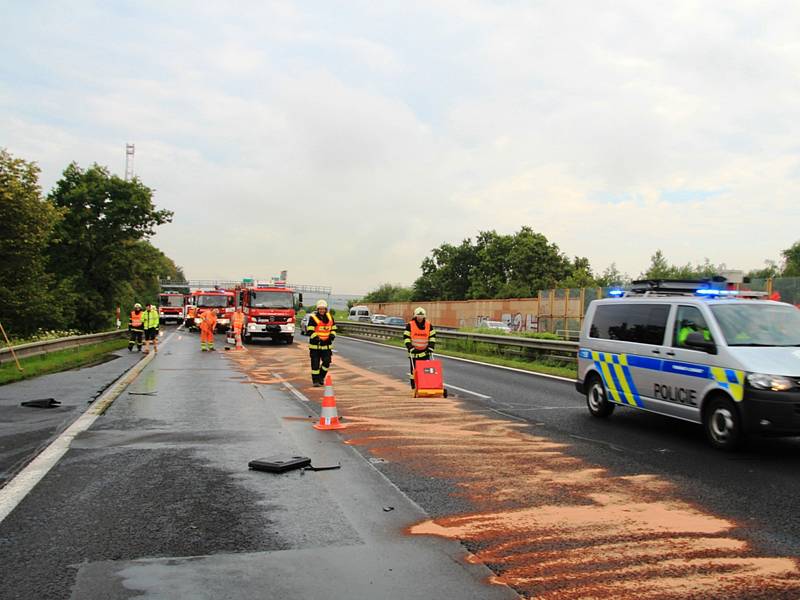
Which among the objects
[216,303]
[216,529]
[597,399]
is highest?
[216,303]

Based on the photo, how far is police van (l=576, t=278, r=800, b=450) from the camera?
7.48 m

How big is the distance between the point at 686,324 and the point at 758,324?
2.66ft

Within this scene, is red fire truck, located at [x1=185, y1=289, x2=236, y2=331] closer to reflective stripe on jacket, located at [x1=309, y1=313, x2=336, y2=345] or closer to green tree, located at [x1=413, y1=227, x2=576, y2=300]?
reflective stripe on jacket, located at [x1=309, y1=313, x2=336, y2=345]

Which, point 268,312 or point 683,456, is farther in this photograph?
point 268,312

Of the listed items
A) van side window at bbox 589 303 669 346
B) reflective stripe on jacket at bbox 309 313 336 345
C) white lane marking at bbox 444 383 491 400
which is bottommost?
white lane marking at bbox 444 383 491 400

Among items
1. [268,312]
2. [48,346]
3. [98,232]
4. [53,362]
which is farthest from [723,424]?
[98,232]

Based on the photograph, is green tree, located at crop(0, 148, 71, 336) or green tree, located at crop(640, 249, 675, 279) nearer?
green tree, located at crop(0, 148, 71, 336)

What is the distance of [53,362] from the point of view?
18.8 meters

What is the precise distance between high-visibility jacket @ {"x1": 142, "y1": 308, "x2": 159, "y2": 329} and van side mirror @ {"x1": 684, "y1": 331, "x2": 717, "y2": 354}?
825 inches

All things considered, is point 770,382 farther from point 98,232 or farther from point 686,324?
point 98,232

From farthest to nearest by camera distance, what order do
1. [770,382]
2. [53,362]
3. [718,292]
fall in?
[53,362]
[718,292]
[770,382]

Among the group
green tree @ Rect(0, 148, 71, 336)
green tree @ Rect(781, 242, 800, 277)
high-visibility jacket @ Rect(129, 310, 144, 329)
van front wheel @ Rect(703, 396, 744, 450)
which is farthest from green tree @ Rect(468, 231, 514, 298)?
van front wheel @ Rect(703, 396, 744, 450)

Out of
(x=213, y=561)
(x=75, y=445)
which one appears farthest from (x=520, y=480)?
(x=75, y=445)

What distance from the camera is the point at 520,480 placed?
21.1 ft
